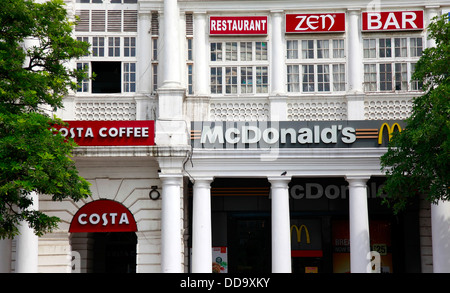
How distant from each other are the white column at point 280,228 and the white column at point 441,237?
5771 millimetres

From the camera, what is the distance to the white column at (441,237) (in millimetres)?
25438

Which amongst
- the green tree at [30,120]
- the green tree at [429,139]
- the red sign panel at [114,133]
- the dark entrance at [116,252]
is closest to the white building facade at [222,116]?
the red sign panel at [114,133]

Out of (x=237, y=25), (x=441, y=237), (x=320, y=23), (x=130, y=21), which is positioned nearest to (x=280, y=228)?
(x=441, y=237)

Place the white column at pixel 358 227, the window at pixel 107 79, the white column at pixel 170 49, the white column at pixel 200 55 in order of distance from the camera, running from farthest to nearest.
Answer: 1. the window at pixel 107 79
2. the white column at pixel 200 55
3. the white column at pixel 170 49
4. the white column at pixel 358 227

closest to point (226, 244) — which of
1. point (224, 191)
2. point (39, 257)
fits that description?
point (224, 191)

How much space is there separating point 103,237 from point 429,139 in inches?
691

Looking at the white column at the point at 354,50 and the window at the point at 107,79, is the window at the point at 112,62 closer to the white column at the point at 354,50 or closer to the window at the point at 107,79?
the window at the point at 107,79

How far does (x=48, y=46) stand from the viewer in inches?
891

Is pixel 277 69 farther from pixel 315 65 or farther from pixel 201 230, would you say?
pixel 201 230

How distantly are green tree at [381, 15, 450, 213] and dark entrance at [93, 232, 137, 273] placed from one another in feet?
49.8

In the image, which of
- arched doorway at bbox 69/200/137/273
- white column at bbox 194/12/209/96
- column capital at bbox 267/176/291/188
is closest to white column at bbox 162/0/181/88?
white column at bbox 194/12/209/96

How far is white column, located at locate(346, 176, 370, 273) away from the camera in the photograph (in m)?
25.9

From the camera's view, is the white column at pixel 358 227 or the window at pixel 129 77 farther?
the window at pixel 129 77

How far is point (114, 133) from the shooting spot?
2516 cm
